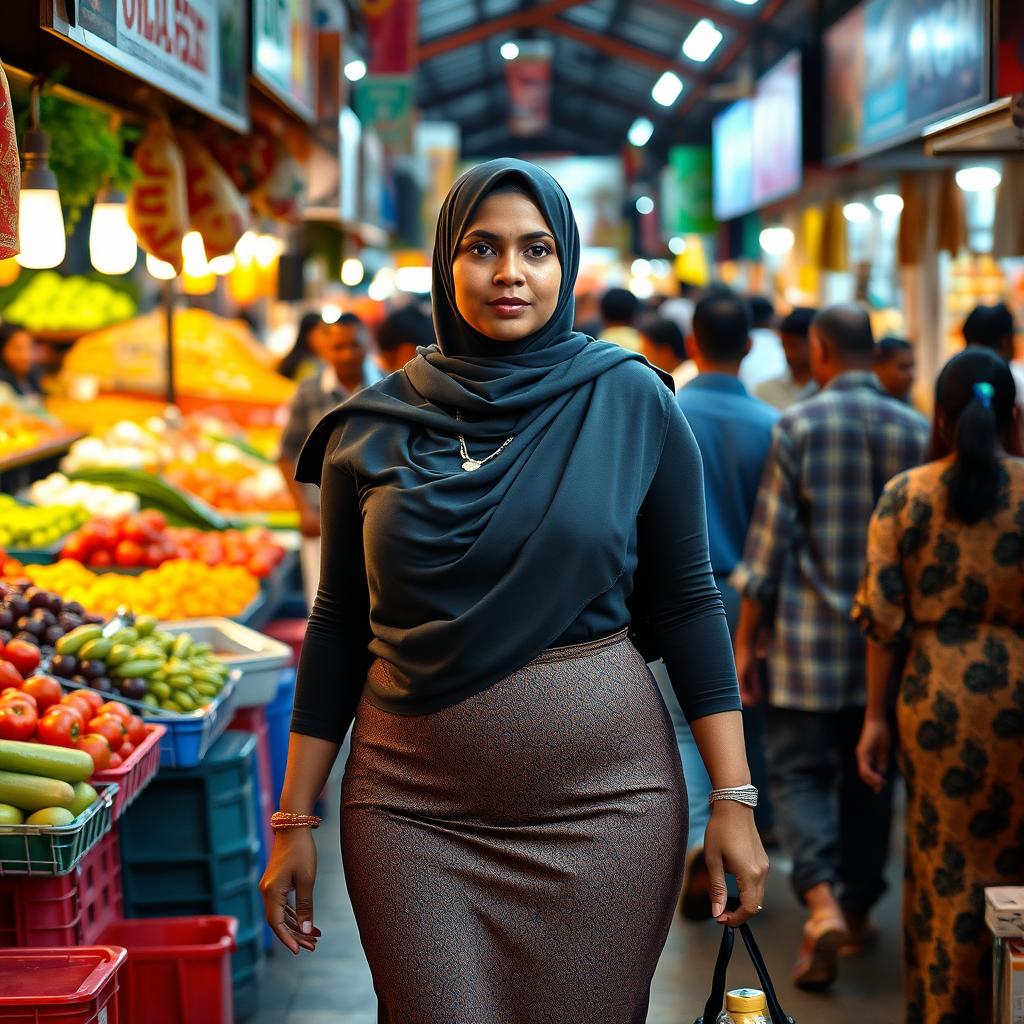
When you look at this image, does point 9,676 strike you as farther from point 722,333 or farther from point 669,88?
point 669,88

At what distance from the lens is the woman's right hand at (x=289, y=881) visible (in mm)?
2424

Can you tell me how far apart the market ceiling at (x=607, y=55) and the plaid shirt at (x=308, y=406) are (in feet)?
24.0

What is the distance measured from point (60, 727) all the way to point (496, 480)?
153 centimetres

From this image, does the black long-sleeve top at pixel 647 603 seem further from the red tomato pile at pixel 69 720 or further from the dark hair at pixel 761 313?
the dark hair at pixel 761 313

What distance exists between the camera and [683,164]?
21.8 metres

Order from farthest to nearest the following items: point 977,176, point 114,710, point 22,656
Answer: point 977,176, point 22,656, point 114,710

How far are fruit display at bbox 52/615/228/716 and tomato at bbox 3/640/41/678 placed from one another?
0.66 ft

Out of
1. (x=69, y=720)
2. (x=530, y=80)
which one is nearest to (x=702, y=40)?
(x=530, y=80)

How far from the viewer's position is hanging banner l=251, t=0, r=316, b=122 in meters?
6.35

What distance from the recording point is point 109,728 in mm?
3508

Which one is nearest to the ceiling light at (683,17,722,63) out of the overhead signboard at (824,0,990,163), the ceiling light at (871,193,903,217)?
the ceiling light at (871,193,903,217)

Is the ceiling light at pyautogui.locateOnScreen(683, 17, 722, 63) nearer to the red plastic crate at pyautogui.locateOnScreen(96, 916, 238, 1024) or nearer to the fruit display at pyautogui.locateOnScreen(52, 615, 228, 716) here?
the fruit display at pyautogui.locateOnScreen(52, 615, 228, 716)

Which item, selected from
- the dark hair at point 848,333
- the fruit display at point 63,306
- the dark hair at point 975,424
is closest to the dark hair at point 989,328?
the dark hair at point 848,333

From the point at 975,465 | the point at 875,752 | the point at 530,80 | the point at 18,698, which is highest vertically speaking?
the point at 530,80
